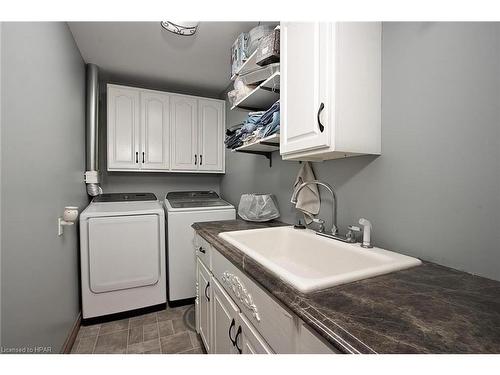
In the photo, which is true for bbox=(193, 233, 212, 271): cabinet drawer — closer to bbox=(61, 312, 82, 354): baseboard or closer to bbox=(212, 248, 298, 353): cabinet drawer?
bbox=(212, 248, 298, 353): cabinet drawer

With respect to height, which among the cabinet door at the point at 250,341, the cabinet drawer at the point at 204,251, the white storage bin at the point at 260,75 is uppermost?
the white storage bin at the point at 260,75

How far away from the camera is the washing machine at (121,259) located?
1938 mm

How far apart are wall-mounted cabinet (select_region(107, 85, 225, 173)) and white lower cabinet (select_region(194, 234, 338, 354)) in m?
1.54

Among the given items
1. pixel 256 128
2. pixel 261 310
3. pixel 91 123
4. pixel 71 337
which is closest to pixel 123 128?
pixel 91 123

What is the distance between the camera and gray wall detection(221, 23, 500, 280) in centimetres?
73

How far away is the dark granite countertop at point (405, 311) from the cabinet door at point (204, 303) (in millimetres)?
726

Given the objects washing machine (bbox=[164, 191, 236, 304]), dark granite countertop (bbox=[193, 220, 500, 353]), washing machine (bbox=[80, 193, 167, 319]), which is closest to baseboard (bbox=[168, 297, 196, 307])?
washing machine (bbox=[164, 191, 236, 304])

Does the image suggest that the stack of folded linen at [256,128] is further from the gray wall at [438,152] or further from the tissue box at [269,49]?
the gray wall at [438,152]

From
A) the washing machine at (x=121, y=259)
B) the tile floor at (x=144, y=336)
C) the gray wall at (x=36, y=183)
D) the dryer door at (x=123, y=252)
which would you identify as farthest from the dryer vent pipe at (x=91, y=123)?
the tile floor at (x=144, y=336)

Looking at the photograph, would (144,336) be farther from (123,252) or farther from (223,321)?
(223,321)

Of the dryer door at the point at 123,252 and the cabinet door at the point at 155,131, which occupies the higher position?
the cabinet door at the point at 155,131

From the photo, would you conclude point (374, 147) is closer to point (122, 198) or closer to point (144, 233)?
point (144, 233)
